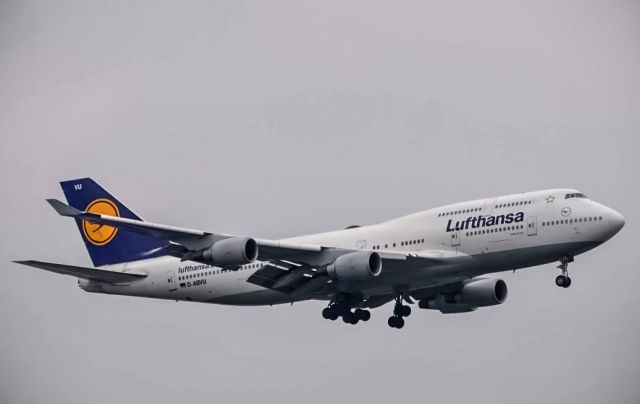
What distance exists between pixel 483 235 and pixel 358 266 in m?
6.09

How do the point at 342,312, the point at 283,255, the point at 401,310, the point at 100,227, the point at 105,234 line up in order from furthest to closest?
1. the point at 100,227
2. the point at 105,234
3. the point at 401,310
4. the point at 342,312
5. the point at 283,255

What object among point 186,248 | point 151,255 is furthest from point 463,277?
point 151,255

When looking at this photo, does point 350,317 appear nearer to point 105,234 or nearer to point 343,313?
point 343,313

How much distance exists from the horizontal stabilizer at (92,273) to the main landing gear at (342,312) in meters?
10.4

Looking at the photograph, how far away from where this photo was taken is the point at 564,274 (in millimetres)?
59062

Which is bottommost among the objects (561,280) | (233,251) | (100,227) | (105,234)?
(561,280)

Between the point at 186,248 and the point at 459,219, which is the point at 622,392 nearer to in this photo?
the point at 459,219

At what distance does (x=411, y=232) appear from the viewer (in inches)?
2431

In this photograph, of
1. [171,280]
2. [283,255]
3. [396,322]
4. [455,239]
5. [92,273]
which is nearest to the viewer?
[455,239]

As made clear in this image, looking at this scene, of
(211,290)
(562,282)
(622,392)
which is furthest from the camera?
(622,392)

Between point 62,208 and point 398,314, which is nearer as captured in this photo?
point 62,208

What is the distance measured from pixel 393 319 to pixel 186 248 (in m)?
13.0

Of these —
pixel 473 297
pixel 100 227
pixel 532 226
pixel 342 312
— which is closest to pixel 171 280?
pixel 100 227

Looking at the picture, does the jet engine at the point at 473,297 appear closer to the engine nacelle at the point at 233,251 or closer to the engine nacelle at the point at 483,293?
the engine nacelle at the point at 483,293
